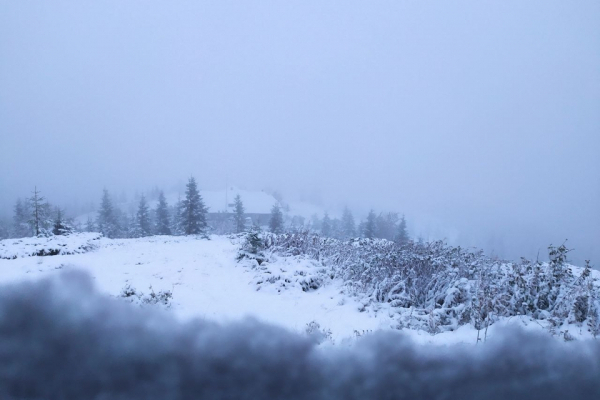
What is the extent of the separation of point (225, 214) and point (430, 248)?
56.8m

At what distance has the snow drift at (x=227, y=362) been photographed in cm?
260

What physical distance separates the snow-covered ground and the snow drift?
60 centimetres

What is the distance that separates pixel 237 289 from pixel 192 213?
745 inches

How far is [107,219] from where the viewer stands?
3478cm

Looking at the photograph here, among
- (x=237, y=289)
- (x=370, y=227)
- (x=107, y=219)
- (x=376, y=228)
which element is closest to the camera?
(x=237, y=289)

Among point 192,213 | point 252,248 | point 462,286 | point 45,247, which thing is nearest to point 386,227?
point 192,213

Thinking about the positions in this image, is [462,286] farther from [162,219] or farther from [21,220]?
[21,220]

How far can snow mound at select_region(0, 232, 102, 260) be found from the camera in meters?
9.45

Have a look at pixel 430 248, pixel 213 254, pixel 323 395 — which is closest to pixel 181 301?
pixel 323 395

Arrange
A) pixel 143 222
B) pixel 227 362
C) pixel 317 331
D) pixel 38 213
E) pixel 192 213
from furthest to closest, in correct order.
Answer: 1. pixel 143 222
2. pixel 192 213
3. pixel 38 213
4. pixel 317 331
5. pixel 227 362

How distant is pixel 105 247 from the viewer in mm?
12250

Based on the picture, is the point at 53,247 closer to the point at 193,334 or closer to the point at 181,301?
the point at 181,301

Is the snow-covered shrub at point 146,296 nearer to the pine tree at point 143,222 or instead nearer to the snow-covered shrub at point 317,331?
the snow-covered shrub at point 317,331

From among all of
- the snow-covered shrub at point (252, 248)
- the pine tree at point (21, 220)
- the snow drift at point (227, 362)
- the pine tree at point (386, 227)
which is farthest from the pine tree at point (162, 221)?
the snow drift at point (227, 362)
